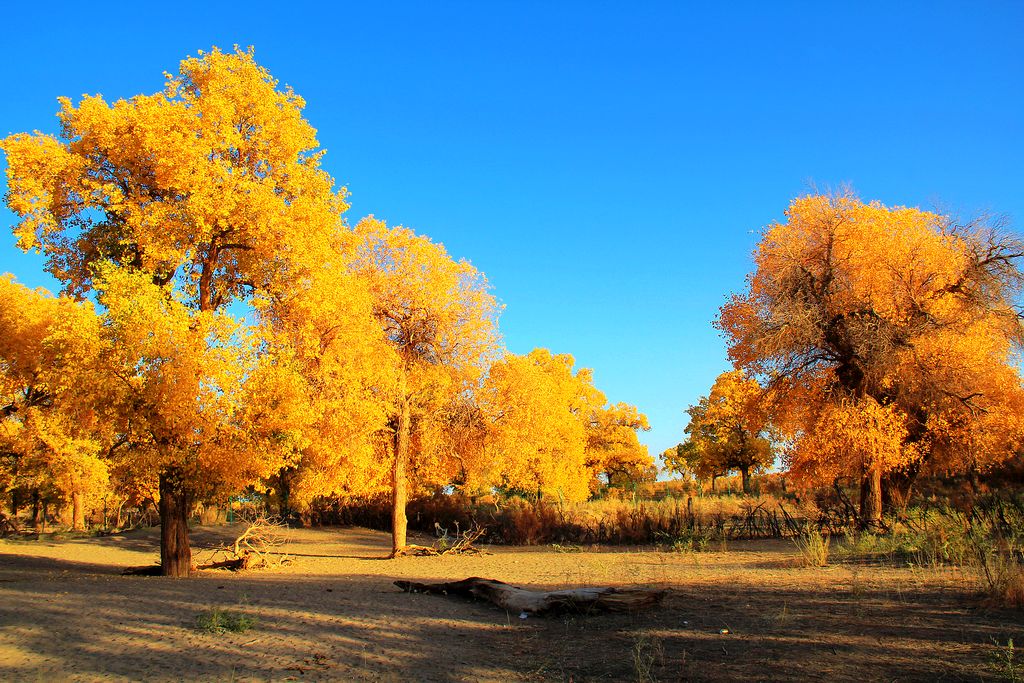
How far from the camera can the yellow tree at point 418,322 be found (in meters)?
20.4

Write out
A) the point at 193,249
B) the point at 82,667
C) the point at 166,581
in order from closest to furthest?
the point at 82,667
the point at 166,581
the point at 193,249

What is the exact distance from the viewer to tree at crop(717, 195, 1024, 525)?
2078cm

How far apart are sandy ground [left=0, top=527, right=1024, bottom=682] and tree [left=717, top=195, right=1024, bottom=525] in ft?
32.8

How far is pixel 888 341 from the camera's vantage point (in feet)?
66.3

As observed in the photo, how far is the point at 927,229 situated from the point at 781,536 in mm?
10711

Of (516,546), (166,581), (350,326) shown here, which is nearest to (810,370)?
(516,546)

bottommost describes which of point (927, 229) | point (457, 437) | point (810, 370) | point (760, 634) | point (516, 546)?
point (516, 546)

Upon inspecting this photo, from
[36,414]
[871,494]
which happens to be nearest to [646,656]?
[36,414]

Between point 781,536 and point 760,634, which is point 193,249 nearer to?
point 760,634

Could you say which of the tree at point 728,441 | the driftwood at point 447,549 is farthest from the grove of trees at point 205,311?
the tree at point 728,441

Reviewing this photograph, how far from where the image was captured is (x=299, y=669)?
6023 mm

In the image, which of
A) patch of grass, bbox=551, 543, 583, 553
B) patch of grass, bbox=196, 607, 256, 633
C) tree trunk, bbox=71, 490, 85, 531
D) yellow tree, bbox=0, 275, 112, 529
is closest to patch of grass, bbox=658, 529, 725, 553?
patch of grass, bbox=551, 543, 583, 553

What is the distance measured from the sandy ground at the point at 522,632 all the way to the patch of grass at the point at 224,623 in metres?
0.10

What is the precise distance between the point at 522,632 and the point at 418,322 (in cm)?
1344
